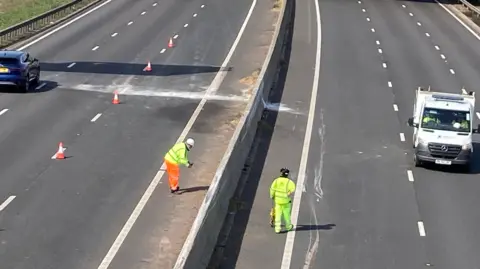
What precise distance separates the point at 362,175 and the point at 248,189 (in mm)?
3748

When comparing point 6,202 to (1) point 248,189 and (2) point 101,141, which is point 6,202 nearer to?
(1) point 248,189

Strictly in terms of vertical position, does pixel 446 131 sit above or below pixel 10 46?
above

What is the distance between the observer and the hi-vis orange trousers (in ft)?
75.2

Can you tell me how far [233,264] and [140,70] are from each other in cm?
2419

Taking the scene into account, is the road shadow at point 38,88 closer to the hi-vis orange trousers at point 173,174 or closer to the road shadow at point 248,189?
the road shadow at point 248,189

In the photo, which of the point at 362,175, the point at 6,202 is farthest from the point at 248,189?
the point at 6,202

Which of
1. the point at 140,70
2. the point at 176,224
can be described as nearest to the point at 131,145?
the point at 176,224

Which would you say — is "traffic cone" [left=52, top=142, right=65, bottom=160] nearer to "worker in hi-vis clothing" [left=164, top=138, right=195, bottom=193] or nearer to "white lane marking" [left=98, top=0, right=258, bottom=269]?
"white lane marking" [left=98, top=0, right=258, bottom=269]

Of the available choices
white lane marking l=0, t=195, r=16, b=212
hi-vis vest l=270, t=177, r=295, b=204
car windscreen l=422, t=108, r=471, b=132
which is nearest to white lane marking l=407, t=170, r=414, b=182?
car windscreen l=422, t=108, r=471, b=132

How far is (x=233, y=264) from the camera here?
18.5 metres

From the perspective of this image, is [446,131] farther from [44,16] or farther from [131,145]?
[44,16]

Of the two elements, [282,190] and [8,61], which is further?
[8,61]

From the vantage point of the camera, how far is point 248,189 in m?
23.8

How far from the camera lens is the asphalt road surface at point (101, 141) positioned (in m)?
19.5
